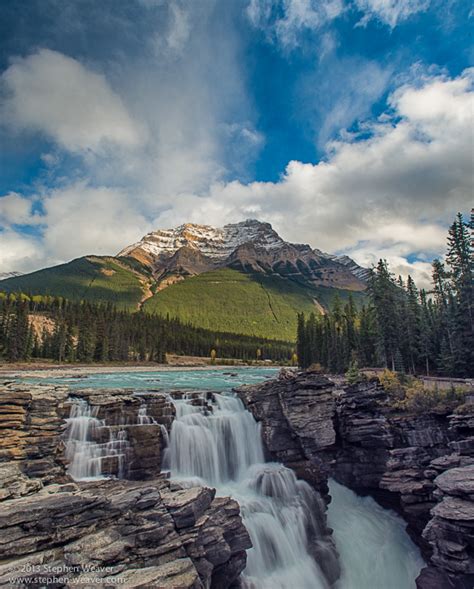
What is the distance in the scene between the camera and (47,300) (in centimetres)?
16675

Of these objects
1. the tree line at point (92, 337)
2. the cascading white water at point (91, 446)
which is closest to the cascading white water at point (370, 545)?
the cascading white water at point (91, 446)

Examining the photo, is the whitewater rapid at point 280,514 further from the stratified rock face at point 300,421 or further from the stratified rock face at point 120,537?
the stratified rock face at point 120,537

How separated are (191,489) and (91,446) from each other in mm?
9384

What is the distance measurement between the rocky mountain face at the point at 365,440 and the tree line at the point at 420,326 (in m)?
6.70

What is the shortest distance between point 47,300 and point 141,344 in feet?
224

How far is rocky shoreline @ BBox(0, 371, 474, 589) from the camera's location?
12.0 meters

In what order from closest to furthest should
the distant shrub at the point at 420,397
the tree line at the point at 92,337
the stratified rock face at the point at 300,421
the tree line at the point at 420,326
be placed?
the distant shrub at the point at 420,397 → the stratified rock face at the point at 300,421 → the tree line at the point at 420,326 → the tree line at the point at 92,337

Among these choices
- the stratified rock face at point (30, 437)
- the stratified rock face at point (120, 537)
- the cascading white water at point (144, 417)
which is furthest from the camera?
the cascading white water at point (144, 417)

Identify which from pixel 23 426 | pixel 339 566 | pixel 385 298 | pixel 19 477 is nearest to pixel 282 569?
pixel 339 566

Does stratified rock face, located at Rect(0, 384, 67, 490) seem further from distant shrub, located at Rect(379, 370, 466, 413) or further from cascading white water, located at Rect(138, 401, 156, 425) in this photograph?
distant shrub, located at Rect(379, 370, 466, 413)

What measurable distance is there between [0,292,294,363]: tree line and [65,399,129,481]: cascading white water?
8836cm

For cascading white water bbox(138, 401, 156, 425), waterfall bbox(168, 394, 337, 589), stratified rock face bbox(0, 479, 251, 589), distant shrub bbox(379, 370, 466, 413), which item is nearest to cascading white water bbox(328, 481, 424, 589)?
waterfall bbox(168, 394, 337, 589)

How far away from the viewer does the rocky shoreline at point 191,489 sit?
11969mm

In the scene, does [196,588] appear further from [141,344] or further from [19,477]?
[141,344]
